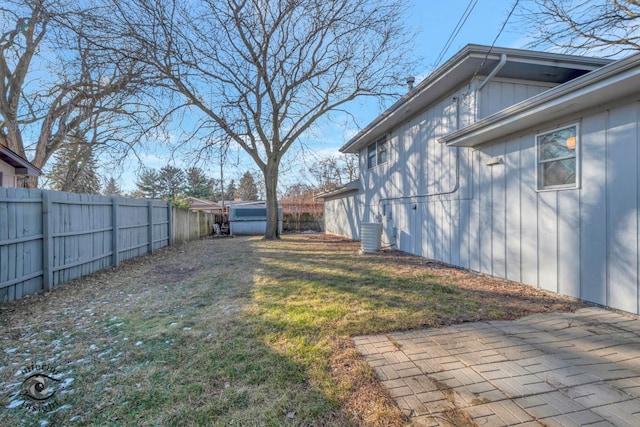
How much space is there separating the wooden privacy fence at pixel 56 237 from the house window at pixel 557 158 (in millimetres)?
7345

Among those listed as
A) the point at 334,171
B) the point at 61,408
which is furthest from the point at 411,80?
the point at 334,171

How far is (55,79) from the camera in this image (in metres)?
10.2

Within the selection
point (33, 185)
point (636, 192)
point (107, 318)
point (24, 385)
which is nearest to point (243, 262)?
point (107, 318)

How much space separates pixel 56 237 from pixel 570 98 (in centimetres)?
735

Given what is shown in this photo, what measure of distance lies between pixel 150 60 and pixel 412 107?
8.00 meters

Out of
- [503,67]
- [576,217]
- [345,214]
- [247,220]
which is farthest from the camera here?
[247,220]

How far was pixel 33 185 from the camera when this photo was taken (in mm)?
12594

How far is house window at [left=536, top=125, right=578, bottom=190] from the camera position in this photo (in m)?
4.08

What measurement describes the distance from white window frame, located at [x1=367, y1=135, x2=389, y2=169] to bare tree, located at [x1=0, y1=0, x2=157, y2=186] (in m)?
7.88

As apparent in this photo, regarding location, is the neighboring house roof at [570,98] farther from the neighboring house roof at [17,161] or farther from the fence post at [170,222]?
the neighboring house roof at [17,161]

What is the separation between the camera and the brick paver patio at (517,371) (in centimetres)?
177

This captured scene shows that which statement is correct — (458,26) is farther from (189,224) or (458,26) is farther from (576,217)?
(189,224)

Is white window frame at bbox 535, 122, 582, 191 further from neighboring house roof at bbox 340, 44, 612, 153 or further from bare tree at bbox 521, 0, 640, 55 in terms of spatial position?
bare tree at bbox 521, 0, 640, 55

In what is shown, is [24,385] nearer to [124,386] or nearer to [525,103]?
Result: [124,386]
